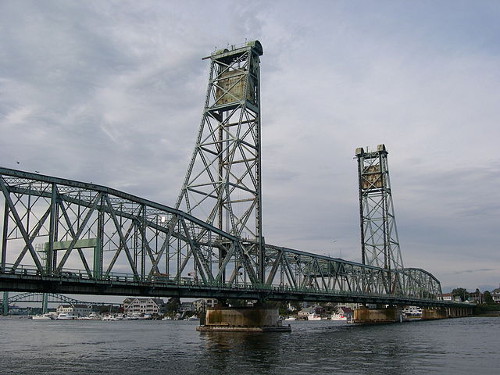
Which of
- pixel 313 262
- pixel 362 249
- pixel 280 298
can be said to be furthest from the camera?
pixel 362 249

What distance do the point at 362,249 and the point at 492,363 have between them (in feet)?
334

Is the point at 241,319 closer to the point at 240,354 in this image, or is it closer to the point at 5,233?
the point at 240,354

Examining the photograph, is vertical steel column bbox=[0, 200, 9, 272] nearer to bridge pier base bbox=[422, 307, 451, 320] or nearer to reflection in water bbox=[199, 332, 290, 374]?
reflection in water bbox=[199, 332, 290, 374]

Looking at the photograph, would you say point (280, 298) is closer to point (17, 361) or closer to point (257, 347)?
point (257, 347)

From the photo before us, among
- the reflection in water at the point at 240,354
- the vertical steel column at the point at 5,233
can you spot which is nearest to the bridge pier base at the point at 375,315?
the reflection in water at the point at 240,354

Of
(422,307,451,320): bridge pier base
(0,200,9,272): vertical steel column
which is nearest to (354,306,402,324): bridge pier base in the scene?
(422,307,451,320): bridge pier base

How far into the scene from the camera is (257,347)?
5794 cm

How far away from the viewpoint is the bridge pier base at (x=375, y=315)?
139 m

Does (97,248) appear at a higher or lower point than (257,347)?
higher

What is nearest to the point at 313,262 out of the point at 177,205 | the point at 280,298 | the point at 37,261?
the point at 280,298

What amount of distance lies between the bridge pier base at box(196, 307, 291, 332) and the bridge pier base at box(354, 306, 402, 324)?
5970 cm

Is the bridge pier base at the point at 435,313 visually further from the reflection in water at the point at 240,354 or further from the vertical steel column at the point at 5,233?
the vertical steel column at the point at 5,233

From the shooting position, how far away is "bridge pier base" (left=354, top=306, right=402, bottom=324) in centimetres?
13875

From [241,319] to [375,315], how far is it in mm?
67011
